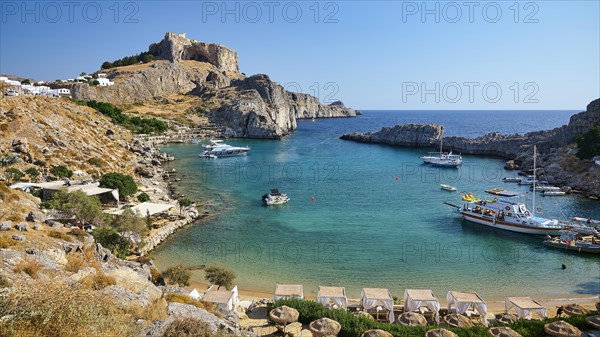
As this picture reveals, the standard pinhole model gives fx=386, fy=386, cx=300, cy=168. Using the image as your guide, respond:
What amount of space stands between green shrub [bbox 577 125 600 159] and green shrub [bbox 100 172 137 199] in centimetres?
5584

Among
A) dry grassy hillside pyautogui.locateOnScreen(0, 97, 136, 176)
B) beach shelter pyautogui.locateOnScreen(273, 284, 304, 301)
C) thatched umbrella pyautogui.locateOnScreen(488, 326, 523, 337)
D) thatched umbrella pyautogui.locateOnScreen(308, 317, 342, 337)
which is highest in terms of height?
dry grassy hillside pyautogui.locateOnScreen(0, 97, 136, 176)

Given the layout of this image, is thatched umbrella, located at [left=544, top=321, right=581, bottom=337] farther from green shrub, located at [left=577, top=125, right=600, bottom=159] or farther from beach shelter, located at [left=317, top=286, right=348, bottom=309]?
green shrub, located at [left=577, top=125, right=600, bottom=159]

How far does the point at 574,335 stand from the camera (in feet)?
41.1

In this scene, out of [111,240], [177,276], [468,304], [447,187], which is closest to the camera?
[468,304]

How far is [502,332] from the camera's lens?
42.6ft

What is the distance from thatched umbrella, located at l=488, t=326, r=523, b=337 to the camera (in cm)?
1286

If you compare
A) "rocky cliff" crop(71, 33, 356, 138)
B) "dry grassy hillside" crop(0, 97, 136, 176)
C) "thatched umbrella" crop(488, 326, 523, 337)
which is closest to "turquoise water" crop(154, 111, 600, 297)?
"thatched umbrella" crop(488, 326, 523, 337)

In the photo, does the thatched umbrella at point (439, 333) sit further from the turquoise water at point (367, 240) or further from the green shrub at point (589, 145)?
the green shrub at point (589, 145)

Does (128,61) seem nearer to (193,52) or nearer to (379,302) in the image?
(193,52)

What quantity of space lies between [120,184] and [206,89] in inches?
4390

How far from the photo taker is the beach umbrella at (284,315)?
14359 mm

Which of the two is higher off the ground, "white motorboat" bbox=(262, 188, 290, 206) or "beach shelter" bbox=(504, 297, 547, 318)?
"white motorboat" bbox=(262, 188, 290, 206)

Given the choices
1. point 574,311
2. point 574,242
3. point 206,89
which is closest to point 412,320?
point 574,311

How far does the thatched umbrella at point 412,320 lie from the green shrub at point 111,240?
48.8 feet
